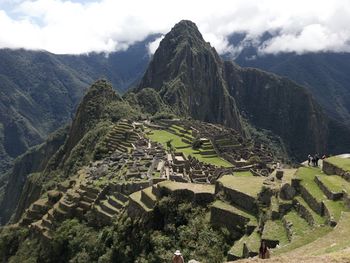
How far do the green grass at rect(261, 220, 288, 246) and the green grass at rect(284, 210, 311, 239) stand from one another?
0.51 metres

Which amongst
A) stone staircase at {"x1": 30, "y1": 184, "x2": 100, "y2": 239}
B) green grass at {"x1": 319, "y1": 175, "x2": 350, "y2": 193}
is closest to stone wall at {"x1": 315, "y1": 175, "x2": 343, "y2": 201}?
green grass at {"x1": 319, "y1": 175, "x2": 350, "y2": 193}

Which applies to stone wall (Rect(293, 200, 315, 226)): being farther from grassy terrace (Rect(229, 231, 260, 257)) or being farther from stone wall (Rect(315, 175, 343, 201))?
grassy terrace (Rect(229, 231, 260, 257))

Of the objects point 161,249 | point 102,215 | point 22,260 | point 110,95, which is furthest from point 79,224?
point 110,95

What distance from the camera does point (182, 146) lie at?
87688 mm

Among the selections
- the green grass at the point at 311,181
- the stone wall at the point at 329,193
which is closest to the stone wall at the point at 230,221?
→ the green grass at the point at 311,181

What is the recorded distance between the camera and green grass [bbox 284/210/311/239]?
76.3 ft

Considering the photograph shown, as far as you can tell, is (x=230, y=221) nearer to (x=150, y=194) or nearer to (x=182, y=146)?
(x=150, y=194)

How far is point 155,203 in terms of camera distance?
34281 millimetres

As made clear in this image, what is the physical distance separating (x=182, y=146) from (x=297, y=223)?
208ft

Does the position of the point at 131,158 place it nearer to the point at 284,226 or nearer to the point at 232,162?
the point at 232,162

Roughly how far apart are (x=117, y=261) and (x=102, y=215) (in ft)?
27.8

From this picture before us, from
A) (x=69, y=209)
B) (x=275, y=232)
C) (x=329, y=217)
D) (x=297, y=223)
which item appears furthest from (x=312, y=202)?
(x=69, y=209)

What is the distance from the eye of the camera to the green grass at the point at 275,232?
76.4 ft

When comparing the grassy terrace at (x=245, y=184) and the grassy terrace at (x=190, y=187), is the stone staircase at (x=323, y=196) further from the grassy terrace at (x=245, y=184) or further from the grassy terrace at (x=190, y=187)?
the grassy terrace at (x=190, y=187)
